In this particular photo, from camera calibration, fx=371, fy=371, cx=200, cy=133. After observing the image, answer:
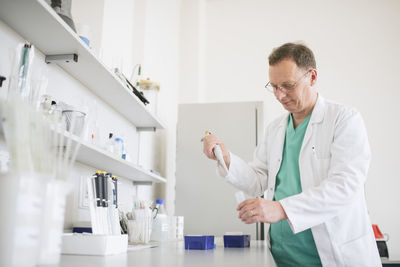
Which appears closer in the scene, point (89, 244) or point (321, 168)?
point (89, 244)

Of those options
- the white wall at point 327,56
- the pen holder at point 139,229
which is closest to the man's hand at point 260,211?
the pen holder at point 139,229

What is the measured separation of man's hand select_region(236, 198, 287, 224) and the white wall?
247 cm

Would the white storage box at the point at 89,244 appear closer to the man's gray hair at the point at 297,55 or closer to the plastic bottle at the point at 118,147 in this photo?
the plastic bottle at the point at 118,147

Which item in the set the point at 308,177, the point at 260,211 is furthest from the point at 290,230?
the point at 260,211

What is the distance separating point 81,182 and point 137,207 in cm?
28

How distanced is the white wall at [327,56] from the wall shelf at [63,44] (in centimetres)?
190

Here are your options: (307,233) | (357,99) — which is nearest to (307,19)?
(357,99)

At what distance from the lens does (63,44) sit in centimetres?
130

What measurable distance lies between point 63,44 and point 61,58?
0.10 meters

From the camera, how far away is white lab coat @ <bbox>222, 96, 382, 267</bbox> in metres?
1.26

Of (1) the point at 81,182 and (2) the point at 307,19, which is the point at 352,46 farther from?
(1) the point at 81,182

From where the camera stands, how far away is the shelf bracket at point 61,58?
53.9 inches

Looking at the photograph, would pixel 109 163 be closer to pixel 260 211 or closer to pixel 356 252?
pixel 260 211

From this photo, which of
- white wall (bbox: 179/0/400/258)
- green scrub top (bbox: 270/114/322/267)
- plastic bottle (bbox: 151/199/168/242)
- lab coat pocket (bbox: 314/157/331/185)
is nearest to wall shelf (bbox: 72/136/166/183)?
plastic bottle (bbox: 151/199/168/242)
